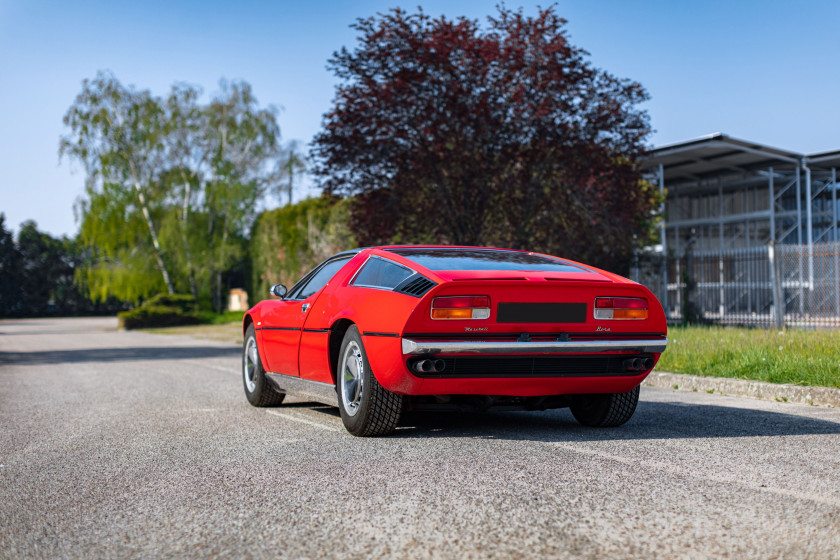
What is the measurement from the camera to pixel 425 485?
410 centimetres

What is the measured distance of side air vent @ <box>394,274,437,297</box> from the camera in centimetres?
516

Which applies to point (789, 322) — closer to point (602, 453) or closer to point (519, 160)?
point (519, 160)

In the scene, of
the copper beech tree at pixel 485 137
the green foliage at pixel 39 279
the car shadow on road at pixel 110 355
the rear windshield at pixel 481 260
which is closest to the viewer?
the rear windshield at pixel 481 260

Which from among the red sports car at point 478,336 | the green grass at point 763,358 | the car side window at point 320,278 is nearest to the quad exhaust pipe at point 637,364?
the red sports car at point 478,336

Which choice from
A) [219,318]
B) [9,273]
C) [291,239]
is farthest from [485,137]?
[9,273]

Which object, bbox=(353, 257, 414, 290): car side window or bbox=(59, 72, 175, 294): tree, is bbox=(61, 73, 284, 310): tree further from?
bbox=(353, 257, 414, 290): car side window

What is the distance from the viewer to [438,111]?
1686 centimetres

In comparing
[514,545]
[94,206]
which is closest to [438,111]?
[514,545]

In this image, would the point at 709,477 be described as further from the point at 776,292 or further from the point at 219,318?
the point at 219,318

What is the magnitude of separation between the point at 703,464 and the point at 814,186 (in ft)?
116

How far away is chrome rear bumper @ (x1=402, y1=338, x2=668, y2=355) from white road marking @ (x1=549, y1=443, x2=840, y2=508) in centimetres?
61

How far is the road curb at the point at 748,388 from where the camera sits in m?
7.57

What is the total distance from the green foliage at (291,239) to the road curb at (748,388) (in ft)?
68.2

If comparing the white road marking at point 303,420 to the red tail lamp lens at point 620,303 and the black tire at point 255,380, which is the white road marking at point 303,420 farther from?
the red tail lamp lens at point 620,303
